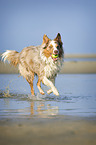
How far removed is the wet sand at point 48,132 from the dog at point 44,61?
4567mm

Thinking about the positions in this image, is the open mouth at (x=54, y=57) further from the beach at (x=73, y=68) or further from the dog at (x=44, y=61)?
the beach at (x=73, y=68)

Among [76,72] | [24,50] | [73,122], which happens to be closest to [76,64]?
[76,72]

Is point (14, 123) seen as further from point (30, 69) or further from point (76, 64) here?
point (76, 64)

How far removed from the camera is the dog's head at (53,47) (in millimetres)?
8508

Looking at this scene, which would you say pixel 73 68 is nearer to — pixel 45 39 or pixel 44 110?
pixel 45 39

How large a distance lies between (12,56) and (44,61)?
1.62 m

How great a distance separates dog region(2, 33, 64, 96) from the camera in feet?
28.3

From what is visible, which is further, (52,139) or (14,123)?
(14,123)

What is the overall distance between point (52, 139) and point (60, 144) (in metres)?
0.21

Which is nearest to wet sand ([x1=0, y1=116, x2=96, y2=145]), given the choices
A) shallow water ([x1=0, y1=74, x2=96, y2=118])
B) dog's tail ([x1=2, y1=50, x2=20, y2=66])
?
shallow water ([x1=0, y1=74, x2=96, y2=118])

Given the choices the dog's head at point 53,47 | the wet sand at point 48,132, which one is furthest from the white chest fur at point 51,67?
the wet sand at point 48,132

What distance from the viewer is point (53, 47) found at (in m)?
8.52

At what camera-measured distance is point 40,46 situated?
9.17 metres

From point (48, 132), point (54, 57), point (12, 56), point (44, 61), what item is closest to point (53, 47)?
point (54, 57)
